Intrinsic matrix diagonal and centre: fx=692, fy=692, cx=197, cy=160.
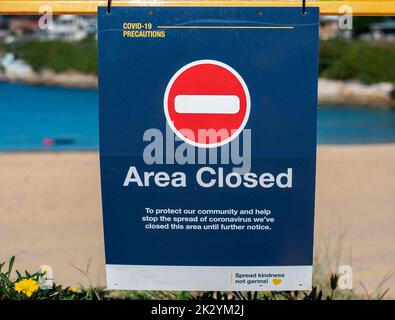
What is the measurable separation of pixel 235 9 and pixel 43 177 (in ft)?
33.0

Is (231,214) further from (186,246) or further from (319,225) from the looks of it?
(319,225)

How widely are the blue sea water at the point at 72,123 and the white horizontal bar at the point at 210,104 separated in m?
14.4

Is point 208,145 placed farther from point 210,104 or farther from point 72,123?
point 72,123

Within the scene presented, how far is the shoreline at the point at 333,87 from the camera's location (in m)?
33.2

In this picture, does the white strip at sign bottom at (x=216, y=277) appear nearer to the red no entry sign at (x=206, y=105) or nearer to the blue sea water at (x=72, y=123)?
the red no entry sign at (x=206, y=105)

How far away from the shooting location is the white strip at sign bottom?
2.85 meters

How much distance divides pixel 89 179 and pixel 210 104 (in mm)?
9766

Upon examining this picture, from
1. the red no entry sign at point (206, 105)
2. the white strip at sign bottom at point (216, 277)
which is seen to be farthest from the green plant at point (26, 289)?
the red no entry sign at point (206, 105)

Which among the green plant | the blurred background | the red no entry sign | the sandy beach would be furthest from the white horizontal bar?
the sandy beach

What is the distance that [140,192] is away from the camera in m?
2.79

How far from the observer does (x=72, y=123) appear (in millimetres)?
22078

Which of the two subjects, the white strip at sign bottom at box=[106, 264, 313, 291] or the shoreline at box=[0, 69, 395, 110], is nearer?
the white strip at sign bottom at box=[106, 264, 313, 291]

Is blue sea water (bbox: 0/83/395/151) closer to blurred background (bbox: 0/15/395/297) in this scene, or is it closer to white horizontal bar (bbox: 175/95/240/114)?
blurred background (bbox: 0/15/395/297)

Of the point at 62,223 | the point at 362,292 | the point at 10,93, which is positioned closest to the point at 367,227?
the point at 362,292
